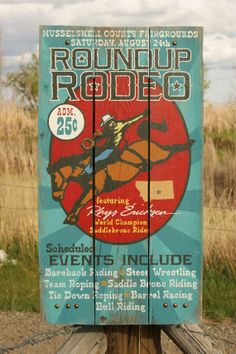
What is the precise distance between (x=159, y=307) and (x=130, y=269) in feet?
0.62

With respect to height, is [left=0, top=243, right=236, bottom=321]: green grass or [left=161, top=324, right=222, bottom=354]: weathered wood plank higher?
[left=161, top=324, right=222, bottom=354]: weathered wood plank

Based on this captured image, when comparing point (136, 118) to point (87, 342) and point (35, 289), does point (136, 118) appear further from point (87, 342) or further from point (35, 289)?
point (35, 289)

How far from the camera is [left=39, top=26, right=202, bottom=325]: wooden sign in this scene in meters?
2.81

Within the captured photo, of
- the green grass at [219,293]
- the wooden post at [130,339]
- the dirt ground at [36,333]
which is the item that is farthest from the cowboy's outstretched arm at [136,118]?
the green grass at [219,293]

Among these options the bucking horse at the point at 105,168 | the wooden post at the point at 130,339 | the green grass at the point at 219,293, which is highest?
the bucking horse at the point at 105,168

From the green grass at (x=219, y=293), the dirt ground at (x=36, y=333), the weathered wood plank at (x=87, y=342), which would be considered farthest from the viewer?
the green grass at (x=219, y=293)

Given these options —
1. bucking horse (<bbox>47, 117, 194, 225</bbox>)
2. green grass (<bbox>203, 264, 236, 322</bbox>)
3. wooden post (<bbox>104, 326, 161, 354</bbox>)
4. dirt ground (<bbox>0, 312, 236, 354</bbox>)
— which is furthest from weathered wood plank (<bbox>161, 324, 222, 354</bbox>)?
green grass (<bbox>203, 264, 236, 322</bbox>)

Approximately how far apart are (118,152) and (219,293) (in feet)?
13.0

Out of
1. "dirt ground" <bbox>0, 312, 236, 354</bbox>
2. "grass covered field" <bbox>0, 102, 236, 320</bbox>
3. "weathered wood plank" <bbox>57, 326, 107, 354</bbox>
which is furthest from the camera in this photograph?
"grass covered field" <bbox>0, 102, 236, 320</bbox>

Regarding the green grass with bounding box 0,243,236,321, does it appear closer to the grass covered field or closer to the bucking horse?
the grass covered field

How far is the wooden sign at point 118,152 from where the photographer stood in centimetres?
281

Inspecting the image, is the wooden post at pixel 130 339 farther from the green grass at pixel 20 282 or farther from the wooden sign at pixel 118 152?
the green grass at pixel 20 282

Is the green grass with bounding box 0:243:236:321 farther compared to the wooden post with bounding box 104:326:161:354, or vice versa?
the green grass with bounding box 0:243:236:321

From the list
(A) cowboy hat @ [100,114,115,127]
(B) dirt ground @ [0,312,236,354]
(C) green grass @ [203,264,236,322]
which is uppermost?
(A) cowboy hat @ [100,114,115,127]
